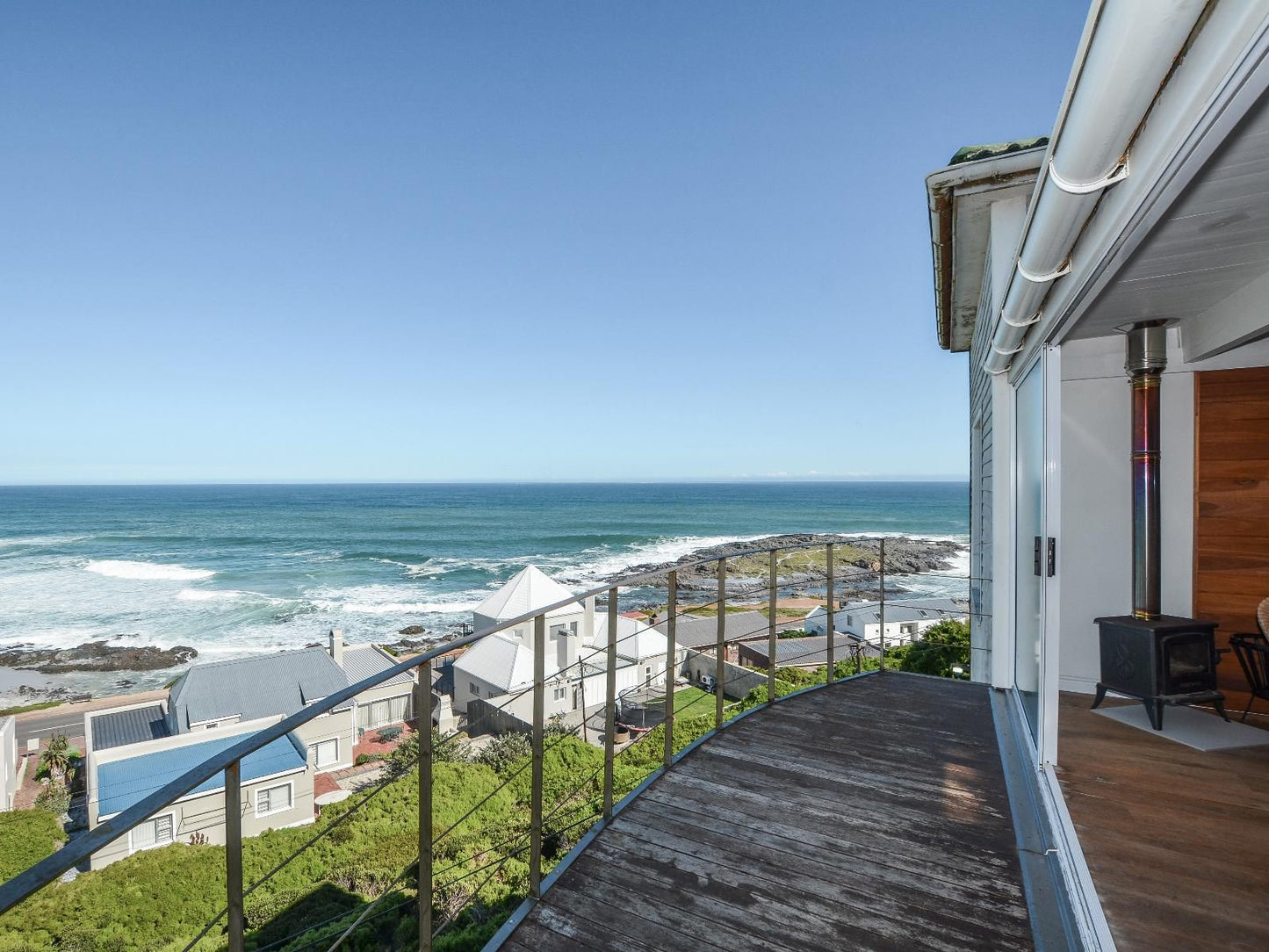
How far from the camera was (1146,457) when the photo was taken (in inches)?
127

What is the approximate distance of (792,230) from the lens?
50.4ft

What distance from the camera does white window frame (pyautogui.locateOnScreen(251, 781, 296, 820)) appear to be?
346 inches

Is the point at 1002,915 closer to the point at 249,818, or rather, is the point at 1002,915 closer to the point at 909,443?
the point at 249,818

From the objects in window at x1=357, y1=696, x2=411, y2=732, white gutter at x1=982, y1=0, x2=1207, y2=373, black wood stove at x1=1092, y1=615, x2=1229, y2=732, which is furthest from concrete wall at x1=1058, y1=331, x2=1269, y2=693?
window at x1=357, y1=696, x2=411, y2=732

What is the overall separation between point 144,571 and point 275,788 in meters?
27.6

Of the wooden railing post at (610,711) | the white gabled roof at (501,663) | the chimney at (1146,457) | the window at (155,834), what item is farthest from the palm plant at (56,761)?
the chimney at (1146,457)

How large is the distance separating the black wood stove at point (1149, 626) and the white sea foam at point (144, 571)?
110ft

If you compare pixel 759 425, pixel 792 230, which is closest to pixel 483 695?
pixel 792 230

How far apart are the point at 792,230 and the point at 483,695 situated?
1423cm

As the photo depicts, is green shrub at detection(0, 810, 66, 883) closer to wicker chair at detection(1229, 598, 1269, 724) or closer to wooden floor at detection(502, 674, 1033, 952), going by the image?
wooden floor at detection(502, 674, 1033, 952)

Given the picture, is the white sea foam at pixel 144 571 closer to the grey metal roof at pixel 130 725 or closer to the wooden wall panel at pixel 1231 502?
the grey metal roof at pixel 130 725

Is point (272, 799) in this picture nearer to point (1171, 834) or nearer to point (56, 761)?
point (56, 761)

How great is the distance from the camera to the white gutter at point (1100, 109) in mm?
749

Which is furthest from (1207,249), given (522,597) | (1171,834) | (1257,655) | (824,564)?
(824,564)
